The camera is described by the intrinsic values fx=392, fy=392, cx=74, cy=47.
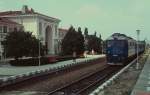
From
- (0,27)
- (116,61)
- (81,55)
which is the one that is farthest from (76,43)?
(116,61)

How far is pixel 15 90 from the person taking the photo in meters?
22.5

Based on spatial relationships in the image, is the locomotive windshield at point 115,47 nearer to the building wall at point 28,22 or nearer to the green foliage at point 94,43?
the building wall at point 28,22

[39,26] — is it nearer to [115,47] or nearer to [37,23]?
[37,23]

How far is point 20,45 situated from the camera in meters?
55.1

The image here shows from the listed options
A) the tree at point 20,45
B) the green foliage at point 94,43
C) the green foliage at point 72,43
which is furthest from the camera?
the green foliage at point 94,43

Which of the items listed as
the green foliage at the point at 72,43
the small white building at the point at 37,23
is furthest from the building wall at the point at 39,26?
the green foliage at the point at 72,43

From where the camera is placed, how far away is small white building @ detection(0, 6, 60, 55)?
9438 centimetres

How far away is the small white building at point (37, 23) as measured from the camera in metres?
94.4

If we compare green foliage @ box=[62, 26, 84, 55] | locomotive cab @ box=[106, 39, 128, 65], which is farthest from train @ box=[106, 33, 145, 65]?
green foliage @ box=[62, 26, 84, 55]

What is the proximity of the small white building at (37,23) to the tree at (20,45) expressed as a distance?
109ft

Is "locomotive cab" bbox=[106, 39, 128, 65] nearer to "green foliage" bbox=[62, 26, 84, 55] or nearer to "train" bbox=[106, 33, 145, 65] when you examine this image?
"train" bbox=[106, 33, 145, 65]

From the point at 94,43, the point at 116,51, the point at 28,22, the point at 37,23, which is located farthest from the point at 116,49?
the point at 94,43

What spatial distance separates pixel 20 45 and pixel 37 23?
130 feet

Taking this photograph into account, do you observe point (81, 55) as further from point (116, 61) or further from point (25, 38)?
point (116, 61)
